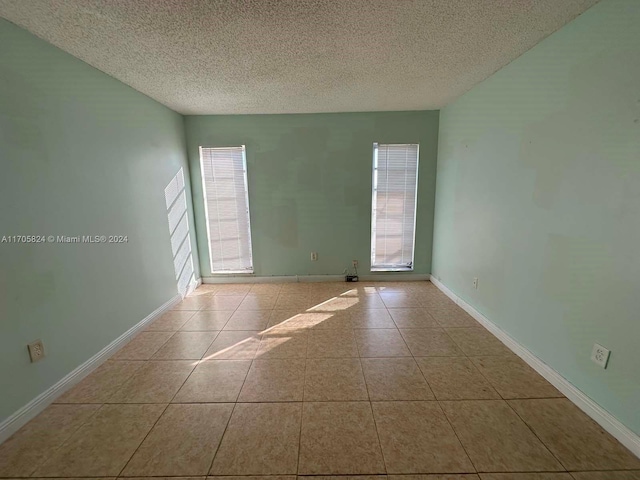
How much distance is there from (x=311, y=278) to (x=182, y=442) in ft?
8.73

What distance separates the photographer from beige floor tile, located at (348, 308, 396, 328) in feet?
8.54

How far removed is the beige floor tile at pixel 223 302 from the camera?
3098 mm

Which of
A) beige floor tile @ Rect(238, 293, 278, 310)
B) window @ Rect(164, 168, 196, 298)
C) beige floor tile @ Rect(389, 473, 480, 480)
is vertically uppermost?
window @ Rect(164, 168, 196, 298)

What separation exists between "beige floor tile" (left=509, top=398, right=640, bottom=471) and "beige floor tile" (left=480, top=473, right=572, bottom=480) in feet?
0.27

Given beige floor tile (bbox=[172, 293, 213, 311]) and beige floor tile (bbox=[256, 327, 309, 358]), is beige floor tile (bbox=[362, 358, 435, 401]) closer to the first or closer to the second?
beige floor tile (bbox=[256, 327, 309, 358])

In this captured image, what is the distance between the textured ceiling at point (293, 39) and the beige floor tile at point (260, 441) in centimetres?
241

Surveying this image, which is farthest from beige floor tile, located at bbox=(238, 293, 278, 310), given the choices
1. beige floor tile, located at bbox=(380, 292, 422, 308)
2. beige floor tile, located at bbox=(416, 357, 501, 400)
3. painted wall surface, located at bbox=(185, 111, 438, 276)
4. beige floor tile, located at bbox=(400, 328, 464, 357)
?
beige floor tile, located at bbox=(416, 357, 501, 400)

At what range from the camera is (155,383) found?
1.85m

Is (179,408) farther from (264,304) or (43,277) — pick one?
(264,304)

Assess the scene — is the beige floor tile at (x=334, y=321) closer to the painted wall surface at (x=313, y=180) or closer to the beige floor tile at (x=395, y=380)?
the beige floor tile at (x=395, y=380)

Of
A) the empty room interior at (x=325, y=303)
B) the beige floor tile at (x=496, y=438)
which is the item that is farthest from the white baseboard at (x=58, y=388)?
the beige floor tile at (x=496, y=438)

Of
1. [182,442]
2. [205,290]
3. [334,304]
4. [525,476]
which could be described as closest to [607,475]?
[525,476]

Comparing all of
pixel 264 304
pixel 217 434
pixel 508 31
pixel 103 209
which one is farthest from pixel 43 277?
pixel 508 31

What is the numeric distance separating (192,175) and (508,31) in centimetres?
367
